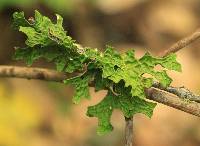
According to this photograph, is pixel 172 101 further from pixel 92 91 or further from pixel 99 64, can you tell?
pixel 92 91

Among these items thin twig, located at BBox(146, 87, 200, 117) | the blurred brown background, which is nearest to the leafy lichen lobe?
thin twig, located at BBox(146, 87, 200, 117)

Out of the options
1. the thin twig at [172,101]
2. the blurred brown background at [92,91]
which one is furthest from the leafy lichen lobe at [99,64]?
the blurred brown background at [92,91]

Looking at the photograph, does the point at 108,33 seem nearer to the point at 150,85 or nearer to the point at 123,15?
the point at 123,15

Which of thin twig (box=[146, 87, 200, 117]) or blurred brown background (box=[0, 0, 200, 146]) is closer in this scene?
thin twig (box=[146, 87, 200, 117])

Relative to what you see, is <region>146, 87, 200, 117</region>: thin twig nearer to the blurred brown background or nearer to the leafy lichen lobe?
the leafy lichen lobe

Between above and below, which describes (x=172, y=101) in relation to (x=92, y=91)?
below

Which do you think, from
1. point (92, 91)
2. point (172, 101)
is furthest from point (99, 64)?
point (92, 91)

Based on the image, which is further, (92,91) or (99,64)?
(92,91)

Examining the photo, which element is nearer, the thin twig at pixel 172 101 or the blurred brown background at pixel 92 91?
the thin twig at pixel 172 101

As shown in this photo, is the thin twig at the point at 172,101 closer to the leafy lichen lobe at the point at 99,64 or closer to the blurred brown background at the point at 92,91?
the leafy lichen lobe at the point at 99,64
